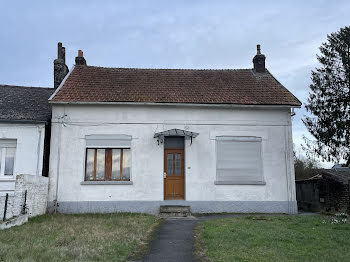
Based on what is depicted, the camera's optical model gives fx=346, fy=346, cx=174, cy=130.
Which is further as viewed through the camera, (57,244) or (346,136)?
(346,136)

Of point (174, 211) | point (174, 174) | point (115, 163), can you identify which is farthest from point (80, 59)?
point (174, 211)

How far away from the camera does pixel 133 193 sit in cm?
1499

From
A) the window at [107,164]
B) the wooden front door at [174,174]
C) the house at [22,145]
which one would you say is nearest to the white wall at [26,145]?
the house at [22,145]

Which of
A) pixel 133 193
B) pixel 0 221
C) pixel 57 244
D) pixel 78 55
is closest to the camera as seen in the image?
pixel 57 244

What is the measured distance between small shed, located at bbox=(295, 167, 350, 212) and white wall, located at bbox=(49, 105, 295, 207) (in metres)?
2.09

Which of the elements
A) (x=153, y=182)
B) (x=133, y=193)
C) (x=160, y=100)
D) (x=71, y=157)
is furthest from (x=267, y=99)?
(x=71, y=157)

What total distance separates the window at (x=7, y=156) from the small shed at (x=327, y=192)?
14342 mm

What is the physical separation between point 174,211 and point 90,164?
13.8ft

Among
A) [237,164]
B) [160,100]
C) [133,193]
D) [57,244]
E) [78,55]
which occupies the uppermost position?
[78,55]

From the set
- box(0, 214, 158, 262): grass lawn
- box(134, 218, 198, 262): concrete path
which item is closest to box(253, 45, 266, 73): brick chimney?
box(134, 218, 198, 262): concrete path

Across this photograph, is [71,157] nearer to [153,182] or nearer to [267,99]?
[153,182]

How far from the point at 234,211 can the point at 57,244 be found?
8.95 metres

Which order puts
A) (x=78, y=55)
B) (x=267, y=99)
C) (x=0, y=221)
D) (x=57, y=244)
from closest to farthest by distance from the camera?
(x=57, y=244) < (x=0, y=221) < (x=267, y=99) < (x=78, y=55)

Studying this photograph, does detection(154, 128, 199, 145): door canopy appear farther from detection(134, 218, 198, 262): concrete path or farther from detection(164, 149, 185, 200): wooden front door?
detection(134, 218, 198, 262): concrete path
